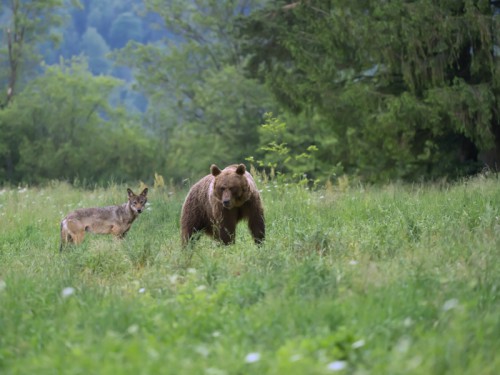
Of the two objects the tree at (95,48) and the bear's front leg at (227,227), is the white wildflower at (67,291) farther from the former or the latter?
the tree at (95,48)

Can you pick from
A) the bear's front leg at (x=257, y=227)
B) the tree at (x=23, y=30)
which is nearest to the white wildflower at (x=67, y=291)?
the bear's front leg at (x=257, y=227)

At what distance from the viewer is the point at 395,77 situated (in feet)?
57.2

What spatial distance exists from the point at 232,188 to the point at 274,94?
12900mm

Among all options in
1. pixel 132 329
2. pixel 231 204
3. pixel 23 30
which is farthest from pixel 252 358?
pixel 23 30

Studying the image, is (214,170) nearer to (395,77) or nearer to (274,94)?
(395,77)

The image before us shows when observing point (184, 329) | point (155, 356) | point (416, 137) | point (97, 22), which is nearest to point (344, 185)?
point (416, 137)

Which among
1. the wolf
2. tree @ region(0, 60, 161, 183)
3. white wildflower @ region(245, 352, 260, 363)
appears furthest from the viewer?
tree @ region(0, 60, 161, 183)

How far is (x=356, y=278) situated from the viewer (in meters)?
5.73

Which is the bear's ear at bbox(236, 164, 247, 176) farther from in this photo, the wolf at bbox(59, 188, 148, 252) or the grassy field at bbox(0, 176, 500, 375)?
the wolf at bbox(59, 188, 148, 252)

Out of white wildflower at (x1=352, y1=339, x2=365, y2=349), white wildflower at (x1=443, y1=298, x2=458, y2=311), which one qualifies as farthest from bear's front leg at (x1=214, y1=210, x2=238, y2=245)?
white wildflower at (x1=352, y1=339, x2=365, y2=349)

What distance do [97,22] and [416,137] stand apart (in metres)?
101

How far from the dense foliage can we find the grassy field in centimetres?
555

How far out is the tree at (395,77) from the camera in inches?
Answer: 602

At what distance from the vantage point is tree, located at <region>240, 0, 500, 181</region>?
15289 mm
